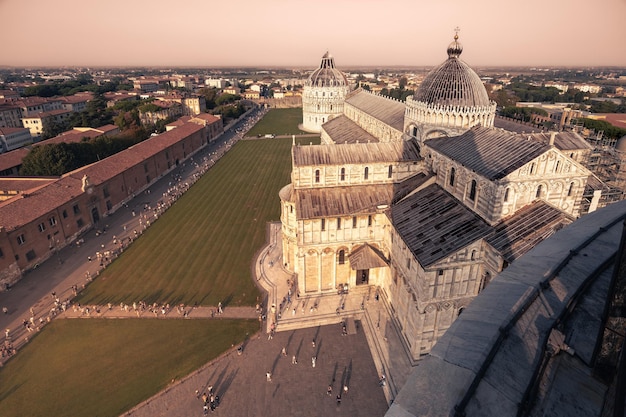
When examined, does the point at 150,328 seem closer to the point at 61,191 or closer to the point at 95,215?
the point at 61,191

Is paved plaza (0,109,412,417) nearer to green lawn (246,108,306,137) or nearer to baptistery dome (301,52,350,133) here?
green lawn (246,108,306,137)

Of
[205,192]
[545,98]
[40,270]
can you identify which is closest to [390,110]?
[205,192]

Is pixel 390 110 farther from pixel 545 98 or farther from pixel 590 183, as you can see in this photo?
pixel 545 98

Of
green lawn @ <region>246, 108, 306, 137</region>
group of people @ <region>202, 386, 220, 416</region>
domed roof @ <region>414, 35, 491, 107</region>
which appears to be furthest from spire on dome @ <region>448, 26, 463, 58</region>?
green lawn @ <region>246, 108, 306, 137</region>

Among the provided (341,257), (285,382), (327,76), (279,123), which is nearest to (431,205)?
(341,257)

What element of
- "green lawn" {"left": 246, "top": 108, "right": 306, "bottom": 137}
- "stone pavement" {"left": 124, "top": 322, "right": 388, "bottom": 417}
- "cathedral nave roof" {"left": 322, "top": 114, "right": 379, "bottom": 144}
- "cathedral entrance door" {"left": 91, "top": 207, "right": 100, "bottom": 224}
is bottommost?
"stone pavement" {"left": 124, "top": 322, "right": 388, "bottom": 417}
